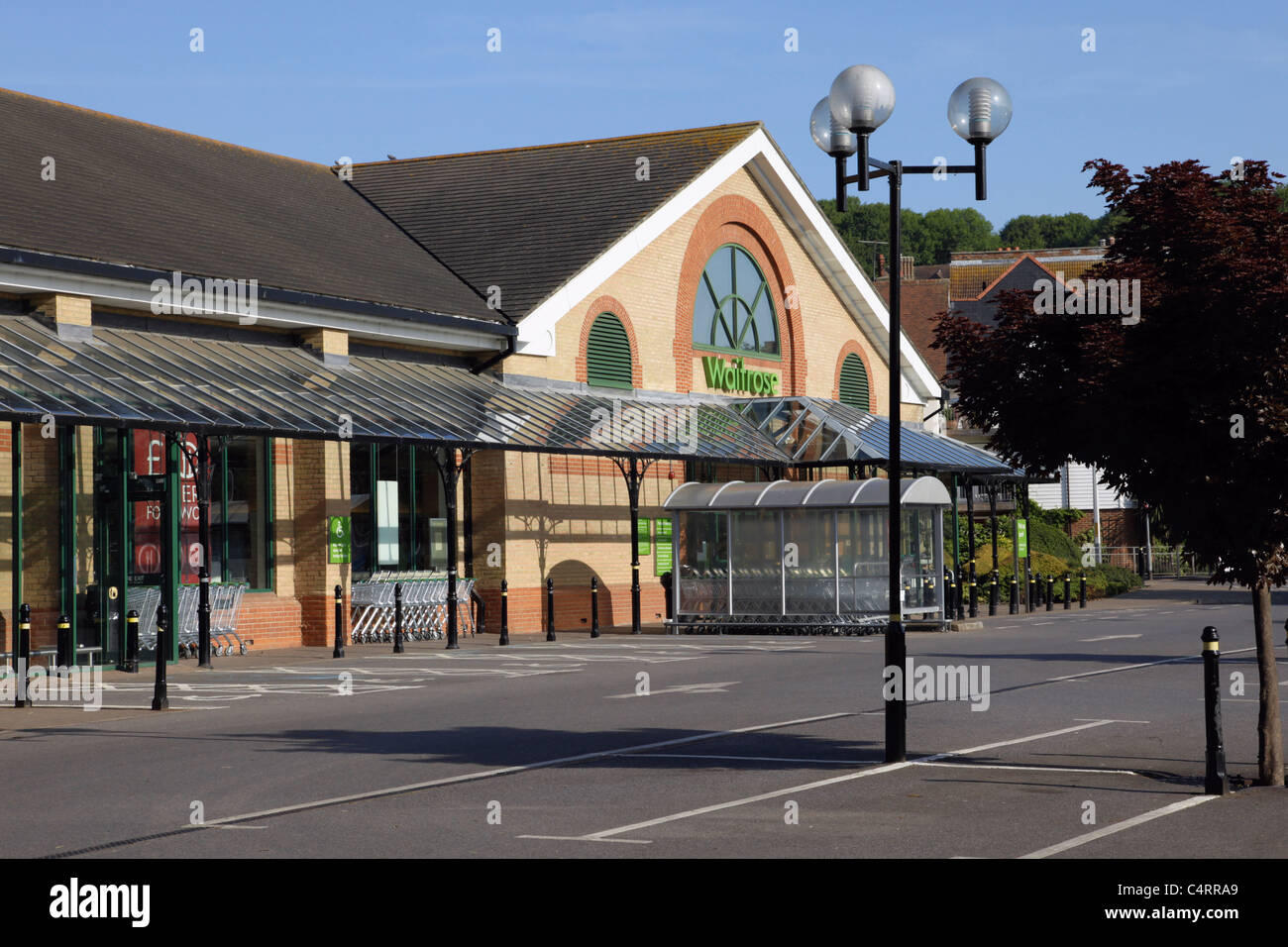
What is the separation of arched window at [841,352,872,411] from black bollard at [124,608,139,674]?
79.2ft

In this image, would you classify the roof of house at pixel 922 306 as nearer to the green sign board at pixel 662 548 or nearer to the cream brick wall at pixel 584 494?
the cream brick wall at pixel 584 494

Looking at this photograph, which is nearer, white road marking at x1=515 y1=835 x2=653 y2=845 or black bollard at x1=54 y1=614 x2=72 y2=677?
white road marking at x1=515 y1=835 x2=653 y2=845

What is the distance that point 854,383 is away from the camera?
4306cm

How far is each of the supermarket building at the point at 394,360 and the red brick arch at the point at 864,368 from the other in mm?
89

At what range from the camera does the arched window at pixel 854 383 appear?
4253 cm

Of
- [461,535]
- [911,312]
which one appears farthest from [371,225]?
[911,312]

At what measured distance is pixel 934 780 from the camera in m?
11.0

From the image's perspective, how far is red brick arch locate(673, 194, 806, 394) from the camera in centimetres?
3600

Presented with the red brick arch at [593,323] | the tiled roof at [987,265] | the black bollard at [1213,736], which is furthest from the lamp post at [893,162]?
the tiled roof at [987,265]

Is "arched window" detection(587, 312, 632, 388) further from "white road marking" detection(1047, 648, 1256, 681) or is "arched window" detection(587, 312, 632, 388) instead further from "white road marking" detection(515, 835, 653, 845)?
"white road marking" detection(515, 835, 653, 845)

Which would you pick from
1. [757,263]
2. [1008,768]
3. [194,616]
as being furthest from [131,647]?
[757,263]

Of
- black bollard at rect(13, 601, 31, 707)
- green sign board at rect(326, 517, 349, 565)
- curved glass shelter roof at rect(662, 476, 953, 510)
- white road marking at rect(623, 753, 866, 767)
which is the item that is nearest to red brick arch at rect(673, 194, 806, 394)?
curved glass shelter roof at rect(662, 476, 953, 510)
